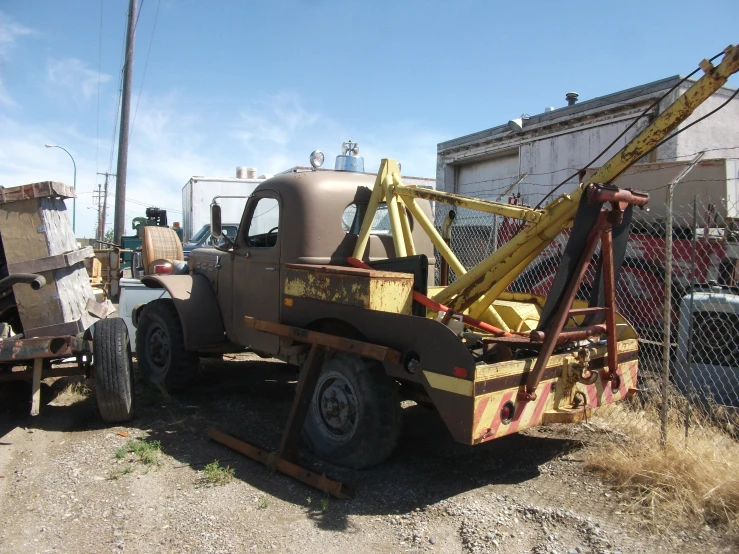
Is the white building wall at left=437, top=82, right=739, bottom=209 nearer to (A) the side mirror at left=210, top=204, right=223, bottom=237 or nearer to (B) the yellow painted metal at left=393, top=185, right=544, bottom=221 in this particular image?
(B) the yellow painted metal at left=393, top=185, right=544, bottom=221

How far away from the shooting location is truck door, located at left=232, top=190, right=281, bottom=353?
17.1 feet

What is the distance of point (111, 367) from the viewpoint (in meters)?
4.96

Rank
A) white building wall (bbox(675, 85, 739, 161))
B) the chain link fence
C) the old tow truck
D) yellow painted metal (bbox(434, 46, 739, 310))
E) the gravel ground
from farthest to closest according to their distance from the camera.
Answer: white building wall (bbox(675, 85, 739, 161)) → the chain link fence → the old tow truck → yellow painted metal (bbox(434, 46, 739, 310)) → the gravel ground

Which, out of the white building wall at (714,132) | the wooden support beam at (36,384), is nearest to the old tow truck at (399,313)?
the wooden support beam at (36,384)

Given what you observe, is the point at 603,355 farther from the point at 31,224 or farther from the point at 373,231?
the point at 31,224

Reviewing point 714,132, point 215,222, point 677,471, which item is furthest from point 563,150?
point 677,471

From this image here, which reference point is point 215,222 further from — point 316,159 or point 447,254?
point 447,254

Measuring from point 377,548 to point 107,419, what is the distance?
2.97 m

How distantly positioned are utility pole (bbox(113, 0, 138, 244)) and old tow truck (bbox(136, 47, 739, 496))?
31.6 feet

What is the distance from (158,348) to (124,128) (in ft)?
33.7

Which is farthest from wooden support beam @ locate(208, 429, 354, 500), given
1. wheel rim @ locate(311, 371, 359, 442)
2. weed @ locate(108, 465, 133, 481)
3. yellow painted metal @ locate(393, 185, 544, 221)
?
yellow painted metal @ locate(393, 185, 544, 221)

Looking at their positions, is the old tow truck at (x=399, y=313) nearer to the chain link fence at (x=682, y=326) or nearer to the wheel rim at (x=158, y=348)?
the wheel rim at (x=158, y=348)

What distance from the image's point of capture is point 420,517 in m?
3.67

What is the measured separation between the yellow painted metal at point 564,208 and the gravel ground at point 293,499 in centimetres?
132
